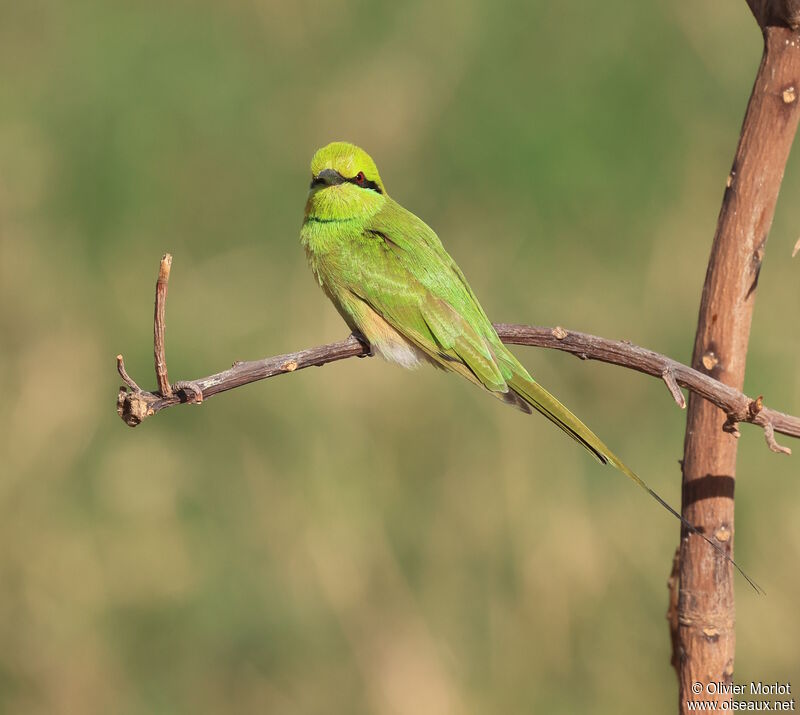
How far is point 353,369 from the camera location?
3.94m

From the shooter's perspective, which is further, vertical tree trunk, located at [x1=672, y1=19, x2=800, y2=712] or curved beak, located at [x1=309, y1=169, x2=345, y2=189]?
curved beak, located at [x1=309, y1=169, x2=345, y2=189]

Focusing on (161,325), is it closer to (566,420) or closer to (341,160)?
(566,420)

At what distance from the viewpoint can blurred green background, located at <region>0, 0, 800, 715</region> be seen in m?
3.43

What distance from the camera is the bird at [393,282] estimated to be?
7.91 ft

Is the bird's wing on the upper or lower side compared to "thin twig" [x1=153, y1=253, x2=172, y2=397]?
upper

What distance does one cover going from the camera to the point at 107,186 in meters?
4.47

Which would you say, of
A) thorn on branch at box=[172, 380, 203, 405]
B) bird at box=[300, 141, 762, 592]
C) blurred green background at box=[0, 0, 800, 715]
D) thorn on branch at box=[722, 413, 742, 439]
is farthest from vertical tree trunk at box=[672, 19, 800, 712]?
blurred green background at box=[0, 0, 800, 715]

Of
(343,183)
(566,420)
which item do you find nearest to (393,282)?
(343,183)

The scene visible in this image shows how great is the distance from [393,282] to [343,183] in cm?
29

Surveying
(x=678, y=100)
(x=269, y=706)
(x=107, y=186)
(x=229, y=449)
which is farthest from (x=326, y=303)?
(x=678, y=100)

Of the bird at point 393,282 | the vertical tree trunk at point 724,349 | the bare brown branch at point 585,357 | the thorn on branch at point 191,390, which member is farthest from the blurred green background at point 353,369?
the thorn on branch at point 191,390

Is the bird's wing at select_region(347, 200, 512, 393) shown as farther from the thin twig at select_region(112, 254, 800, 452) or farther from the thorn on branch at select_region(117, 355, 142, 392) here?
the thorn on branch at select_region(117, 355, 142, 392)

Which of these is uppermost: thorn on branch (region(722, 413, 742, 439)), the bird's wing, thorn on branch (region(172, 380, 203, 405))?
the bird's wing

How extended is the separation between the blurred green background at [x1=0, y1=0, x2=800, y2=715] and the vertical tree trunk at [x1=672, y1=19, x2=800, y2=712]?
167 centimetres
